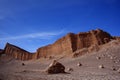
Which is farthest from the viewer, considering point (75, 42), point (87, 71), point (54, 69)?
point (75, 42)

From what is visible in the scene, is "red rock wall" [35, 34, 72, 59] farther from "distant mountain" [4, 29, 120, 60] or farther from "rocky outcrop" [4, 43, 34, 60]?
"rocky outcrop" [4, 43, 34, 60]

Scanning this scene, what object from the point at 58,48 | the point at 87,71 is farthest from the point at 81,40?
the point at 87,71

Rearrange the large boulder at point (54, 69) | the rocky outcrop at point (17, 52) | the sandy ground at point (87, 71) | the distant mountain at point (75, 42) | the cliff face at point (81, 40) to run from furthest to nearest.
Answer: the rocky outcrop at point (17, 52) → the distant mountain at point (75, 42) → the cliff face at point (81, 40) → the large boulder at point (54, 69) → the sandy ground at point (87, 71)

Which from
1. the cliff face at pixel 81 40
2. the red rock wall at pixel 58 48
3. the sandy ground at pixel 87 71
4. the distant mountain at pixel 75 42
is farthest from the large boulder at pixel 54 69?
the red rock wall at pixel 58 48

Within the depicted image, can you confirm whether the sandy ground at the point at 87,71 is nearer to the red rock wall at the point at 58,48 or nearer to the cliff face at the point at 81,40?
the cliff face at the point at 81,40

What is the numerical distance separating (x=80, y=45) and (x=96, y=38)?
7926 mm

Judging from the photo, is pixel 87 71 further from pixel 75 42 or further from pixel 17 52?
pixel 17 52

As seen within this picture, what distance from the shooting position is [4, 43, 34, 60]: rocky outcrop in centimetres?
12658

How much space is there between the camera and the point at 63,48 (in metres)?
92.6

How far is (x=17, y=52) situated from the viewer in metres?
134

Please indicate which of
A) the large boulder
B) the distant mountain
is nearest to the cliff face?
the distant mountain

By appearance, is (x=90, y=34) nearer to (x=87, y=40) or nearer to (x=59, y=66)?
(x=87, y=40)

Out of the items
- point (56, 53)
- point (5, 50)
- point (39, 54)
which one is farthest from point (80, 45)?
point (5, 50)

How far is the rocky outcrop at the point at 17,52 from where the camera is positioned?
4984 inches
